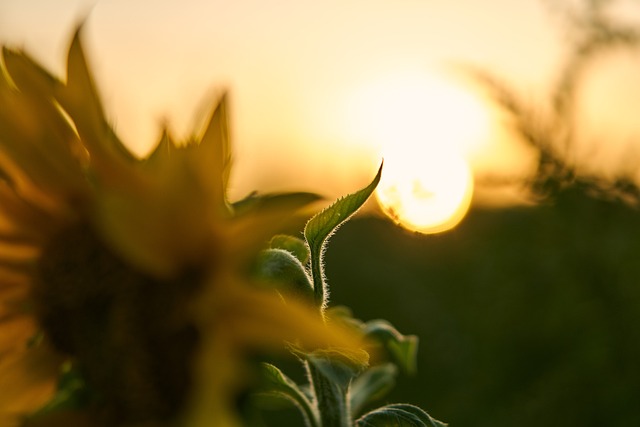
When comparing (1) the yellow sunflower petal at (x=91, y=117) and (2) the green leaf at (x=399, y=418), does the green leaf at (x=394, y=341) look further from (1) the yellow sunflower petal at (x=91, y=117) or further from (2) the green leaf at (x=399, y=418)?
(1) the yellow sunflower petal at (x=91, y=117)

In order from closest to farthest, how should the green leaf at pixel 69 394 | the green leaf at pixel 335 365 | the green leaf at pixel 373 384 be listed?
the green leaf at pixel 335 365
the green leaf at pixel 69 394
the green leaf at pixel 373 384

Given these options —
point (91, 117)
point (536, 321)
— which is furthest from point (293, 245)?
point (536, 321)

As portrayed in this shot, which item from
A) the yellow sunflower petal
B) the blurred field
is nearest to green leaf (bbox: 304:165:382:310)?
the yellow sunflower petal

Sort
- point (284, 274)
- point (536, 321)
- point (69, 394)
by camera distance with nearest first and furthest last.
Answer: point (284, 274) < point (69, 394) < point (536, 321)

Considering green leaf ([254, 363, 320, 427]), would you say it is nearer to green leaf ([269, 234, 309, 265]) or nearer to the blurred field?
green leaf ([269, 234, 309, 265])

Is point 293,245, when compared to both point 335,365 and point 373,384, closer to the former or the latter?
point 335,365

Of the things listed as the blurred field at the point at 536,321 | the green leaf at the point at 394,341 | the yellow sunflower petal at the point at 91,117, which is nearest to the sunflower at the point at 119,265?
the yellow sunflower petal at the point at 91,117
